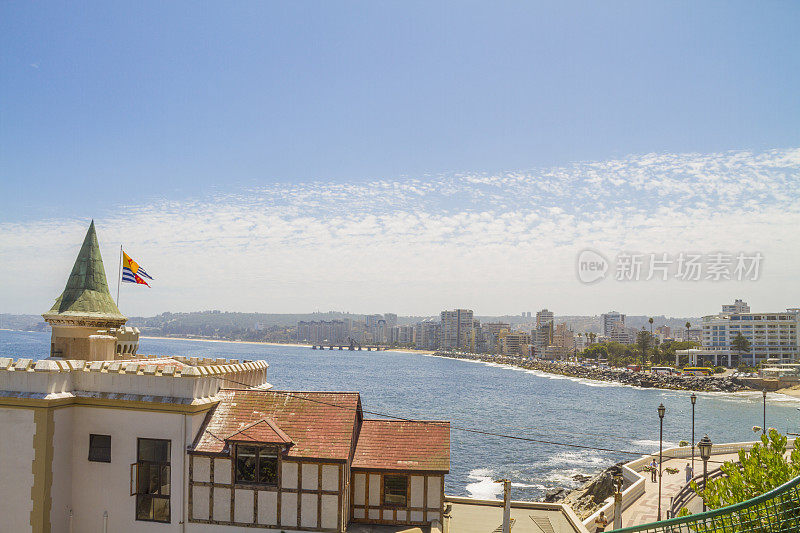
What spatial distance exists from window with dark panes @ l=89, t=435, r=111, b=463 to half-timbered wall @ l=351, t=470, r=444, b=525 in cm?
715

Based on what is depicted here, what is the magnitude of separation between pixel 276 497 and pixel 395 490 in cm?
348

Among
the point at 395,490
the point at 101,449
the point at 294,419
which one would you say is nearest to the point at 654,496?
the point at 395,490

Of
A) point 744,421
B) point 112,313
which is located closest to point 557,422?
point 744,421

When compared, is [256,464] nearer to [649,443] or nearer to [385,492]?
[385,492]

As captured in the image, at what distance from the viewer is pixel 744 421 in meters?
82.5

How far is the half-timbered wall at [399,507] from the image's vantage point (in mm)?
16938

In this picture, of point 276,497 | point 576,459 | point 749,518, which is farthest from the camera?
point 576,459

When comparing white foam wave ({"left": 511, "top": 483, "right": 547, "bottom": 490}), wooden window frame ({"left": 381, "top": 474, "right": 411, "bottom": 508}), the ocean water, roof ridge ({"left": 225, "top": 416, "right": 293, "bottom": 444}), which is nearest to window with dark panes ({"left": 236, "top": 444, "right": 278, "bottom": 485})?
roof ridge ({"left": 225, "top": 416, "right": 293, "bottom": 444})

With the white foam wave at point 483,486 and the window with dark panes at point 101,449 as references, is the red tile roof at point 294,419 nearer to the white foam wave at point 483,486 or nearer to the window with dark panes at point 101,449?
the window with dark panes at point 101,449

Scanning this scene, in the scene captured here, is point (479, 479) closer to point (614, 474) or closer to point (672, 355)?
point (614, 474)

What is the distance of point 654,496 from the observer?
98.3 feet

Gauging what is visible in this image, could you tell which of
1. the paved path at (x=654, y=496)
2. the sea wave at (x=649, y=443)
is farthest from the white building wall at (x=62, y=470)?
the sea wave at (x=649, y=443)

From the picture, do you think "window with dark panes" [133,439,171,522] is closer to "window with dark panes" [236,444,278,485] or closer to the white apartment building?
"window with dark panes" [236,444,278,485]

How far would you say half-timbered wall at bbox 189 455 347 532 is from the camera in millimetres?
15992
